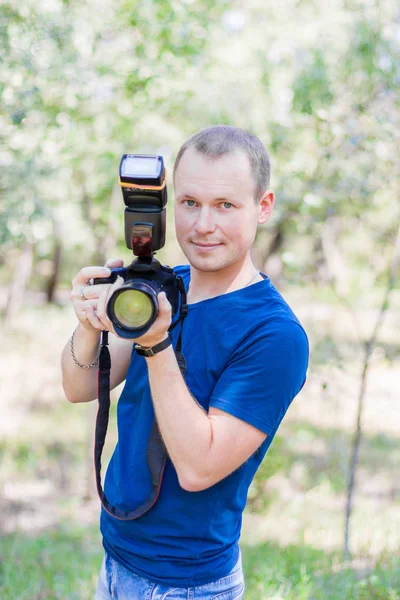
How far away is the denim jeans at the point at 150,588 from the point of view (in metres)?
1.42

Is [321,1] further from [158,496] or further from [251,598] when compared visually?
[158,496]

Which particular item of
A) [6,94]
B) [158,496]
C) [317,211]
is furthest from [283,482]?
[158,496]

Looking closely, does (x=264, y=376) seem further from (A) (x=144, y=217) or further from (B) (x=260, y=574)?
(B) (x=260, y=574)

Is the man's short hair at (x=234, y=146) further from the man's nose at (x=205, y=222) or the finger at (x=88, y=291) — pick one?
the finger at (x=88, y=291)

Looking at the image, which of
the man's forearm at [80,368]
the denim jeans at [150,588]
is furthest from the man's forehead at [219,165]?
the denim jeans at [150,588]

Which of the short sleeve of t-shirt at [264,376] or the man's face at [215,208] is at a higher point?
the man's face at [215,208]

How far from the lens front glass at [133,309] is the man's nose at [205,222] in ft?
0.85

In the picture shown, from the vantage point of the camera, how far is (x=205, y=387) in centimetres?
140

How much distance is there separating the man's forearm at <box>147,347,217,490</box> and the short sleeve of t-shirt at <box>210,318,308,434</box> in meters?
0.07

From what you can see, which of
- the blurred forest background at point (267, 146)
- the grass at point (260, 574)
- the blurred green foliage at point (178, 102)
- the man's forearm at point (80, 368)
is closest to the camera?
the man's forearm at point (80, 368)

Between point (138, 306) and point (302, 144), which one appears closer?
point (138, 306)

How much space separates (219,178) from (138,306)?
36cm

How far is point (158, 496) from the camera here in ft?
4.67

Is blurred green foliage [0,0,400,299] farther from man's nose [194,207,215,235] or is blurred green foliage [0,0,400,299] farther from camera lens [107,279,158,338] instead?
camera lens [107,279,158,338]
